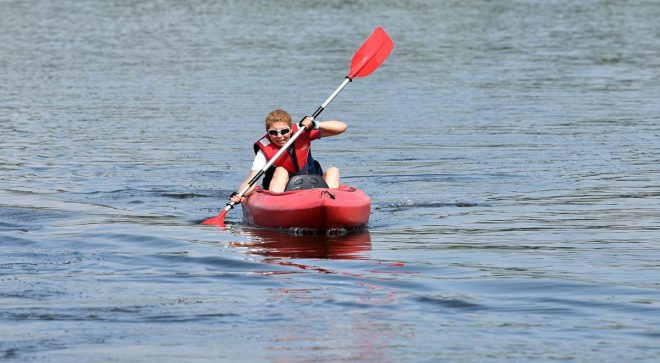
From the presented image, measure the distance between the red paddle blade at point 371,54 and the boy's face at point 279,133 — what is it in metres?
2.18

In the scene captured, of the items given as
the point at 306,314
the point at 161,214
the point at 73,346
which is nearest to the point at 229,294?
the point at 306,314

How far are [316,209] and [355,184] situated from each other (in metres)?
3.24

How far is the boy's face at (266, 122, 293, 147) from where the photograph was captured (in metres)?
11.1

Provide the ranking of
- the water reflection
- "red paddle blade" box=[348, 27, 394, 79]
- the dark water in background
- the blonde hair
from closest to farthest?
the dark water in background
the water reflection
the blonde hair
"red paddle blade" box=[348, 27, 394, 79]

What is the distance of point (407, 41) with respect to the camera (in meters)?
31.4

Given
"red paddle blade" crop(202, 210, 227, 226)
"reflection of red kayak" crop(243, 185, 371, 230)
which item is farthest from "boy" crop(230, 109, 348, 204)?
"reflection of red kayak" crop(243, 185, 371, 230)

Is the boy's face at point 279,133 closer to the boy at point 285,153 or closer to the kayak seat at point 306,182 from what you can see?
the boy at point 285,153

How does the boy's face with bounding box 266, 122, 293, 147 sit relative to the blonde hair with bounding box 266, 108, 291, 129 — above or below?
below

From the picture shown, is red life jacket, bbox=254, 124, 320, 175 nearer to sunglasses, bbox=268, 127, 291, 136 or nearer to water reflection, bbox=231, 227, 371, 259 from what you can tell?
sunglasses, bbox=268, 127, 291, 136

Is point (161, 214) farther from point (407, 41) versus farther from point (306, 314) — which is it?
point (407, 41)

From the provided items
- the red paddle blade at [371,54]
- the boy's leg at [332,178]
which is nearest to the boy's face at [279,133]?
the boy's leg at [332,178]

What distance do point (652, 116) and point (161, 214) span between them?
912 cm

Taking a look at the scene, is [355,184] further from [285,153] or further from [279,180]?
[279,180]

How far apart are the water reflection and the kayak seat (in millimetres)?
460
